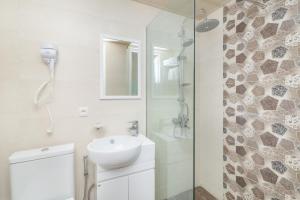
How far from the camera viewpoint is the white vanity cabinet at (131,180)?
131 cm

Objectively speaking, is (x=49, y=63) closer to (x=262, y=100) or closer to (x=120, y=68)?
(x=120, y=68)

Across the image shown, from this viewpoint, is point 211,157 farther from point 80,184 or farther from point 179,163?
point 80,184

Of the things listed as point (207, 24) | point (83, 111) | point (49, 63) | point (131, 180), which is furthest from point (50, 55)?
point (207, 24)

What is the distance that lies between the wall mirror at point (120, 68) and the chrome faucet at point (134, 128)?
311 mm

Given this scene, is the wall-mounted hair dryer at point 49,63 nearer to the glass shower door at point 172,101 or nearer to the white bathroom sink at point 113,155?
the white bathroom sink at point 113,155

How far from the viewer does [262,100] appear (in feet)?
4.79

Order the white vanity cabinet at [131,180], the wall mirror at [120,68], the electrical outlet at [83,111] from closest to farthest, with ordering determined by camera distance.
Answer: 1. the white vanity cabinet at [131,180]
2. the electrical outlet at [83,111]
3. the wall mirror at [120,68]

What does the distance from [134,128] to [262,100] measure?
4.45ft

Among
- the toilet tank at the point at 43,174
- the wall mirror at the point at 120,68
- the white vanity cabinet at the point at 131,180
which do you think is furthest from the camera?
the wall mirror at the point at 120,68

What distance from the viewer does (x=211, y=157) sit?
2074 millimetres

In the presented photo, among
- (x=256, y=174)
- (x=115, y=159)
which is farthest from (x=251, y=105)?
(x=115, y=159)

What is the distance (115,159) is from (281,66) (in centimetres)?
163

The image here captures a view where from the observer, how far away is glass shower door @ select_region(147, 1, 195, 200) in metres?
1.24

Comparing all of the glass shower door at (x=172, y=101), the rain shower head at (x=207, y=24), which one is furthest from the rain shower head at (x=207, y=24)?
the glass shower door at (x=172, y=101)
